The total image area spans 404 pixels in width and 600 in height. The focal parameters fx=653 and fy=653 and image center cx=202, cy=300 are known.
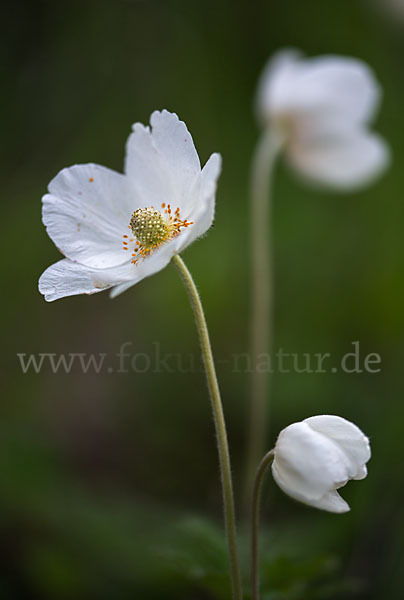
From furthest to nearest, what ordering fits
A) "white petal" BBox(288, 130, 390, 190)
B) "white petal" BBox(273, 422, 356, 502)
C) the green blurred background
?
"white petal" BBox(288, 130, 390, 190) < the green blurred background < "white petal" BBox(273, 422, 356, 502)

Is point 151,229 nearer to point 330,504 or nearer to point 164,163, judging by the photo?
point 164,163

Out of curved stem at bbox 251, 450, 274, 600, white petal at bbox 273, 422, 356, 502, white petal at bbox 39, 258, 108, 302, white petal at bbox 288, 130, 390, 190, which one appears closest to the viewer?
white petal at bbox 273, 422, 356, 502

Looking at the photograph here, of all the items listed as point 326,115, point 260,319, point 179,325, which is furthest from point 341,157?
A: point 179,325

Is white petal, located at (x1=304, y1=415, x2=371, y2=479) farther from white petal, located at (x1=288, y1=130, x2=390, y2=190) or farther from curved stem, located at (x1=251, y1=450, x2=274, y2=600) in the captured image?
white petal, located at (x1=288, y1=130, x2=390, y2=190)

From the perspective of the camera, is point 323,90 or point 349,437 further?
point 323,90

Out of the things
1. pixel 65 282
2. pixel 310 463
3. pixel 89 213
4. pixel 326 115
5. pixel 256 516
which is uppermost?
pixel 326 115

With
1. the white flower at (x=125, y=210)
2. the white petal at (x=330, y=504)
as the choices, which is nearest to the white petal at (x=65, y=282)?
the white flower at (x=125, y=210)

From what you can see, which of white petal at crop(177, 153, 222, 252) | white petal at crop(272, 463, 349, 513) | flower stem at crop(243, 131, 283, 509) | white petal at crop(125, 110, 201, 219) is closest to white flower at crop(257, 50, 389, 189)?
flower stem at crop(243, 131, 283, 509)

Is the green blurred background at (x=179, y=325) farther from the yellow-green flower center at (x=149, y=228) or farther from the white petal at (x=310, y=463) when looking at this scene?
the yellow-green flower center at (x=149, y=228)
